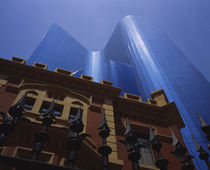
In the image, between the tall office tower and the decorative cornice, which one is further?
the tall office tower

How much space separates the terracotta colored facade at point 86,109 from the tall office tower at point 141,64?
1897cm

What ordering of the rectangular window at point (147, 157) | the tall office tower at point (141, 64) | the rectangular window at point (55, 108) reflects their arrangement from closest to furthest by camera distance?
the rectangular window at point (147, 157)
the rectangular window at point (55, 108)
the tall office tower at point (141, 64)

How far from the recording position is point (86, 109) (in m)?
10.7

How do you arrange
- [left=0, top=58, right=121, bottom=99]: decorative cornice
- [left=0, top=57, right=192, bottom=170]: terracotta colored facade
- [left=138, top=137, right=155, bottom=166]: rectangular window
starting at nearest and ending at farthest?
[left=0, top=57, right=192, bottom=170]: terracotta colored facade
[left=138, top=137, right=155, bottom=166]: rectangular window
[left=0, top=58, right=121, bottom=99]: decorative cornice

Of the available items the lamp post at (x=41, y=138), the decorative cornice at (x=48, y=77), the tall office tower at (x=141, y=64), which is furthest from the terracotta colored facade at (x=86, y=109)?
the tall office tower at (x=141, y=64)

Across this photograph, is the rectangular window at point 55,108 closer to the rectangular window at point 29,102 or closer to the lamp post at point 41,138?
the rectangular window at point 29,102

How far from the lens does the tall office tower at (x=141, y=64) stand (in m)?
38.4

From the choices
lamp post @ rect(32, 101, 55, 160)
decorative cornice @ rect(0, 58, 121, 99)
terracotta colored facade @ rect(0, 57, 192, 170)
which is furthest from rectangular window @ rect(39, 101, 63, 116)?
lamp post @ rect(32, 101, 55, 160)

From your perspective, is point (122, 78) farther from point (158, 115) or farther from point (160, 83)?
point (158, 115)

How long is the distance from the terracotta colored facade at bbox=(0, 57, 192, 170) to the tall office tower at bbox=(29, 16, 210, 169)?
18967mm

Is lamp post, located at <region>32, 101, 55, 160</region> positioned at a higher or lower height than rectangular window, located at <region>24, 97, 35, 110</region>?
lower

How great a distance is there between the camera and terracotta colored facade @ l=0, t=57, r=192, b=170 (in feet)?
25.0

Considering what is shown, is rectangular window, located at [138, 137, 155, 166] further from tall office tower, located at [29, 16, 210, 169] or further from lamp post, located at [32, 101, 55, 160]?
tall office tower, located at [29, 16, 210, 169]

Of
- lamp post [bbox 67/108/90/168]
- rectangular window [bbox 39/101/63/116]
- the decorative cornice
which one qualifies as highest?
the decorative cornice
